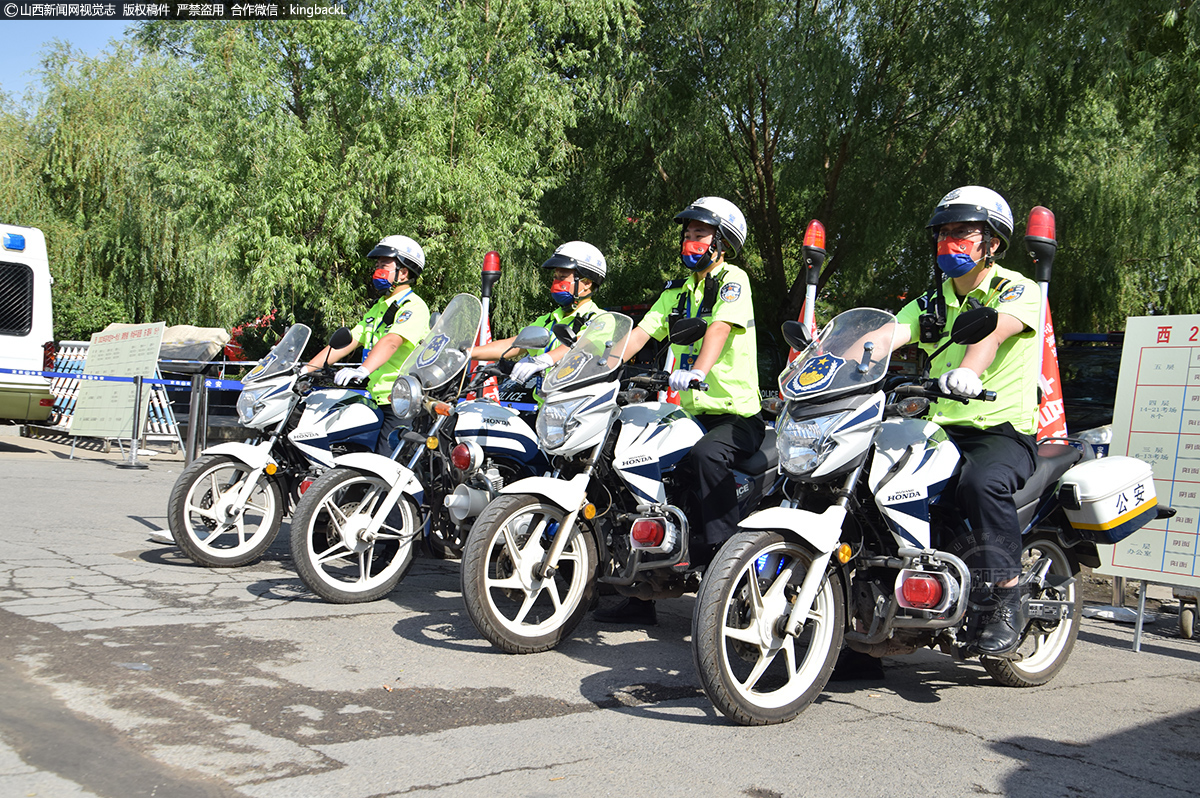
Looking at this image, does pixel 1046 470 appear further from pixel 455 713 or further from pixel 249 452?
pixel 249 452

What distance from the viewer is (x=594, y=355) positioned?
5.43m

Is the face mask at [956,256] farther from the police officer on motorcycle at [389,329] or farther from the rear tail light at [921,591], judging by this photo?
the police officer on motorcycle at [389,329]

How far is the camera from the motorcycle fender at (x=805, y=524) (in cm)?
411

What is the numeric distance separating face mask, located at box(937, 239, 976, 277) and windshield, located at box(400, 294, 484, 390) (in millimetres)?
2699

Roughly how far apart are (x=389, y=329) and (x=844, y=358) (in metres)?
3.53

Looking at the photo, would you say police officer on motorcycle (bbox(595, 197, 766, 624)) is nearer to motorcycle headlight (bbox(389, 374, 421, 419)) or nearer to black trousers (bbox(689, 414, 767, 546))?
black trousers (bbox(689, 414, 767, 546))

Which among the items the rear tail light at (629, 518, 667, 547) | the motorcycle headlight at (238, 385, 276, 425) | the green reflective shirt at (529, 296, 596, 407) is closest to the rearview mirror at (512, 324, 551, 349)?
the rear tail light at (629, 518, 667, 547)

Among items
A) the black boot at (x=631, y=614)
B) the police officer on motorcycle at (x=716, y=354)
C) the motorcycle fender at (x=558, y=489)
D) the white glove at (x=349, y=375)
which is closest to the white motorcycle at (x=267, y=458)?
the white glove at (x=349, y=375)

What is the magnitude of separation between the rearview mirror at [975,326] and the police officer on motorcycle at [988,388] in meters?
0.36

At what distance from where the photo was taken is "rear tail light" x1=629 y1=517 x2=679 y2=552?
5.08 meters

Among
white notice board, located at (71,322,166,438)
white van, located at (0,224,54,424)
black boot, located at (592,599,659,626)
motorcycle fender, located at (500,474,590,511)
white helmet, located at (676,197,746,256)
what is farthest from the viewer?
white van, located at (0,224,54,424)

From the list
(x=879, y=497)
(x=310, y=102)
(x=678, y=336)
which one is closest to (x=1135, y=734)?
(x=879, y=497)

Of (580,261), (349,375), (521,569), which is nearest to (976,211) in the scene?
(521,569)

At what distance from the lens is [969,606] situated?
Answer: 457cm
